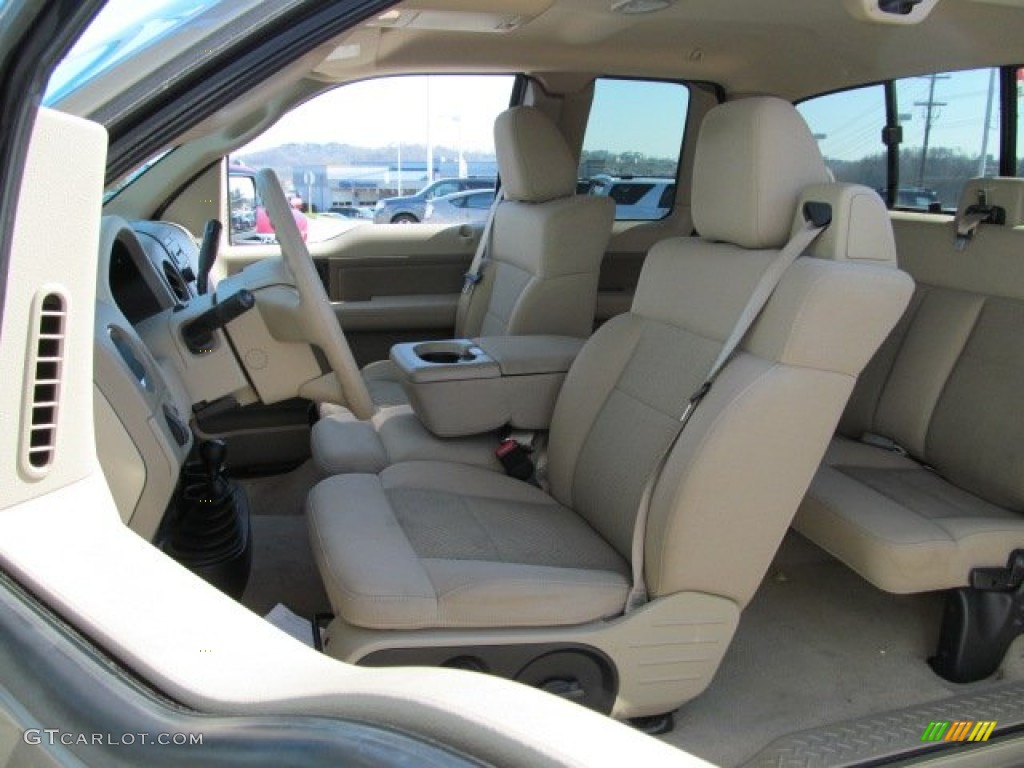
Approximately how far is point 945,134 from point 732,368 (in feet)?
5.72

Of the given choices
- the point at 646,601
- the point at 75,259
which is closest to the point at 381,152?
the point at 646,601

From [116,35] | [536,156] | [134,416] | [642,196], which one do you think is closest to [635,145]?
[642,196]

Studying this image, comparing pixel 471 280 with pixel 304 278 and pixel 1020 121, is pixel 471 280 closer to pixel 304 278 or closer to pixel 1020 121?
pixel 304 278

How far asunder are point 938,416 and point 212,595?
6.47ft

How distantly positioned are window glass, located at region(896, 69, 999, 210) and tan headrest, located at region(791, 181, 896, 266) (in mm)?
1322

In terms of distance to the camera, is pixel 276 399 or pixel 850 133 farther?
pixel 850 133

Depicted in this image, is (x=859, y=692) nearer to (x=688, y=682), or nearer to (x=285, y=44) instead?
(x=688, y=682)

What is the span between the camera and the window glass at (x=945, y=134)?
105 inches

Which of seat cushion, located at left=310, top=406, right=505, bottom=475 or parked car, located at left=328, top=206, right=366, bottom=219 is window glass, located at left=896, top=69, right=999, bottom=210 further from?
parked car, located at left=328, top=206, right=366, bottom=219

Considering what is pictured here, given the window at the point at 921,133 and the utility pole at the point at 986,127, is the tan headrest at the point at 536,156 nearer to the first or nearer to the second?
the window at the point at 921,133

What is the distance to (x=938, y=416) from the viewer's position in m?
Result: 2.27

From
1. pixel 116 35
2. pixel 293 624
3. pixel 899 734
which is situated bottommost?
pixel 899 734

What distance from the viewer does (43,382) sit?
78cm

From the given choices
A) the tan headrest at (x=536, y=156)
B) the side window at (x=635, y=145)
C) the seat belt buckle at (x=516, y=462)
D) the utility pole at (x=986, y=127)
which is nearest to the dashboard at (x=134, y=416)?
the seat belt buckle at (x=516, y=462)
